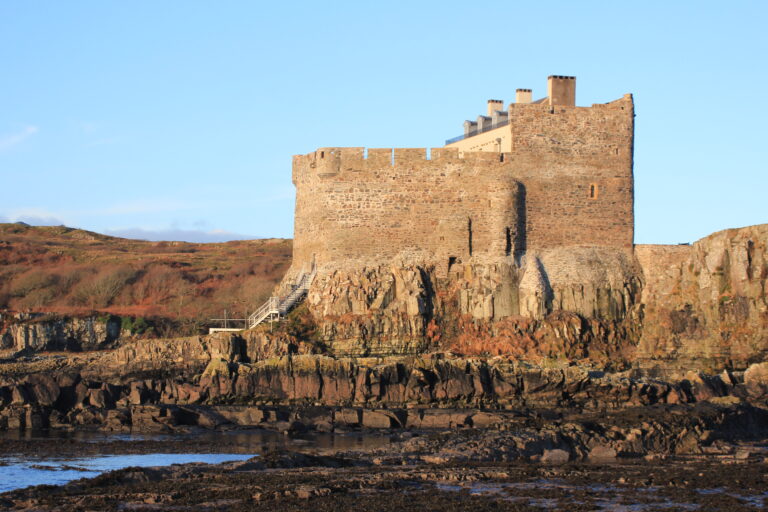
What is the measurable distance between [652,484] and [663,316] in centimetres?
1717

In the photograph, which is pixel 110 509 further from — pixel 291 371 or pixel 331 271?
pixel 331 271

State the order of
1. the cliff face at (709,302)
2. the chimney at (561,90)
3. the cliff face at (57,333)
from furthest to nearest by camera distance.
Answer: the cliff face at (57,333), the chimney at (561,90), the cliff face at (709,302)

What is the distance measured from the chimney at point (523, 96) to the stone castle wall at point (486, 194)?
6.16ft

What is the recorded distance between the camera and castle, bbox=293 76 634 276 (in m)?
37.8

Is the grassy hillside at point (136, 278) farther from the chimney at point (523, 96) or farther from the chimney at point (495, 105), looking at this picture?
the chimney at point (523, 96)

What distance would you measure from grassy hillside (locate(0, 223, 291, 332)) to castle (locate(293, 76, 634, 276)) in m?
11.9

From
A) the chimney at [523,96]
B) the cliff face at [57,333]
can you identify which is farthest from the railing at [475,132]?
the cliff face at [57,333]

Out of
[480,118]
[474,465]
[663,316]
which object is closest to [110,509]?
[474,465]

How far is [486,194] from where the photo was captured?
37.8 m

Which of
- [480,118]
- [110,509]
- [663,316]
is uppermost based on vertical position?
[480,118]

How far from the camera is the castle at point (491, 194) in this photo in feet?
124

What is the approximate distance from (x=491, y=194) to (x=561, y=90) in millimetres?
4415

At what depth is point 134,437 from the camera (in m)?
28.9

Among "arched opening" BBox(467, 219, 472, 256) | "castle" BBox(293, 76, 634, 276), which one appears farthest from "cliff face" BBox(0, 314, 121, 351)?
"arched opening" BBox(467, 219, 472, 256)
